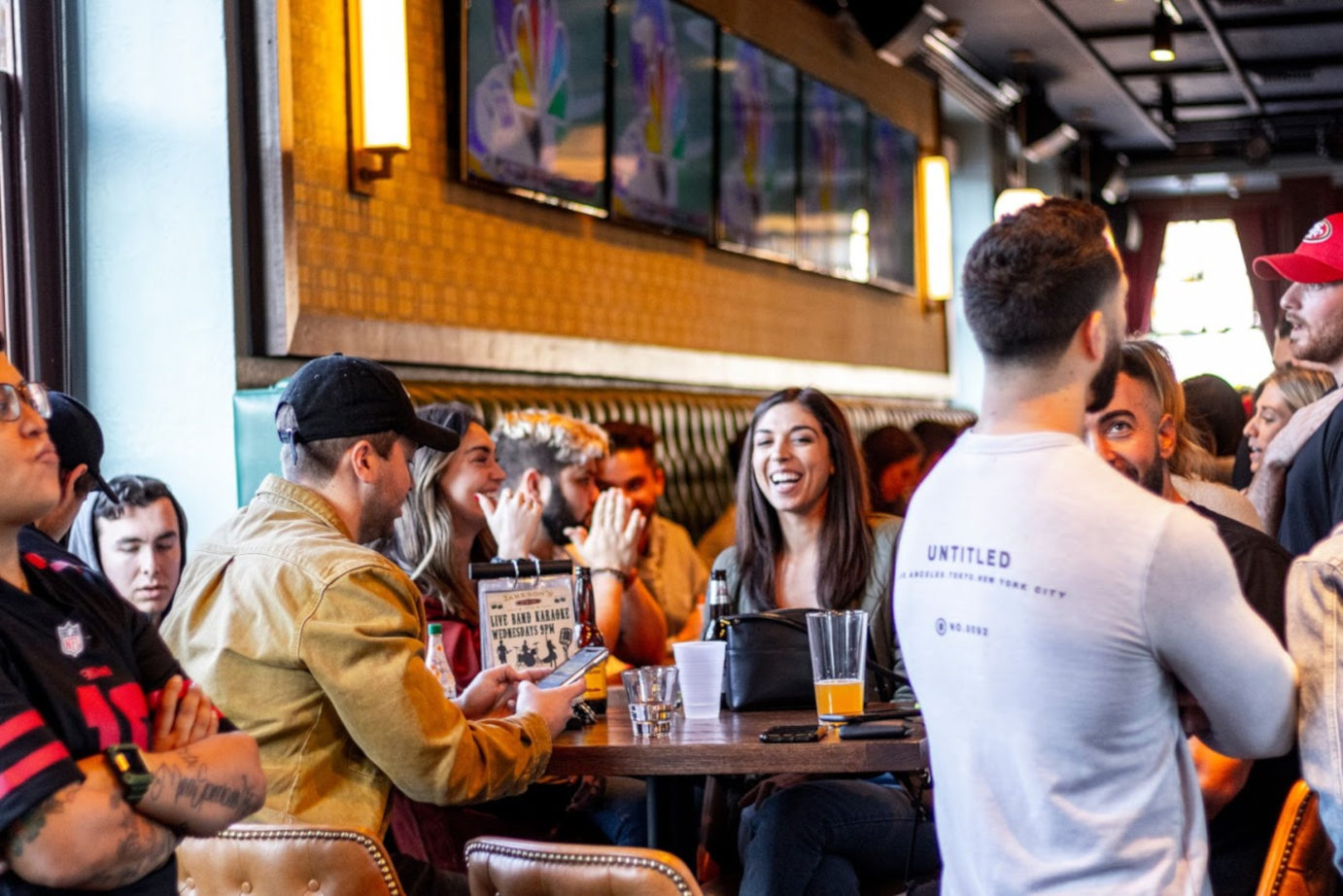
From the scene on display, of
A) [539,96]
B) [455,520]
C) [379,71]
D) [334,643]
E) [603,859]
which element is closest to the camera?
[603,859]

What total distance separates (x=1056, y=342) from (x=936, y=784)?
52 cm

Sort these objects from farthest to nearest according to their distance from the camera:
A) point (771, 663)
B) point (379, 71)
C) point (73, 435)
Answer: point (379, 71)
point (771, 663)
point (73, 435)

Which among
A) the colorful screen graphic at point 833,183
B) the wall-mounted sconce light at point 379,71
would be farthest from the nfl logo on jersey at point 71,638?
the colorful screen graphic at point 833,183

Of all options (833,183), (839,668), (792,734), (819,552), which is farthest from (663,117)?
(792,734)

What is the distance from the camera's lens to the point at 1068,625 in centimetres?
159

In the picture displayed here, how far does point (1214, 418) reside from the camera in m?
5.28

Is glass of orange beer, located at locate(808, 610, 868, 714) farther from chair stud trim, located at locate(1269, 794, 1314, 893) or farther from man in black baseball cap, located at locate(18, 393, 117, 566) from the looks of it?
man in black baseball cap, located at locate(18, 393, 117, 566)

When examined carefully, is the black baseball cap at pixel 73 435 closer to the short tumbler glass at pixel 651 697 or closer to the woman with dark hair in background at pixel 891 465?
the short tumbler glass at pixel 651 697

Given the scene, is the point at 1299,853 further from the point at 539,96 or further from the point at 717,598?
the point at 539,96

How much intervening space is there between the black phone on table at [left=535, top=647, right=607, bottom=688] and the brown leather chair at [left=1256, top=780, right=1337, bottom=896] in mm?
1226

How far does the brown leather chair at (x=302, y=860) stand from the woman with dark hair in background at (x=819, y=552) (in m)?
1.03

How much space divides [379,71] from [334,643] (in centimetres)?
271

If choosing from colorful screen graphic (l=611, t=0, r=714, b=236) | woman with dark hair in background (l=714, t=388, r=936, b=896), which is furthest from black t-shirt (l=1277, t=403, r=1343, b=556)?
Answer: colorful screen graphic (l=611, t=0, r=714, b=236)

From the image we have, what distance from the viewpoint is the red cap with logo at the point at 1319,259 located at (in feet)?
10.8
